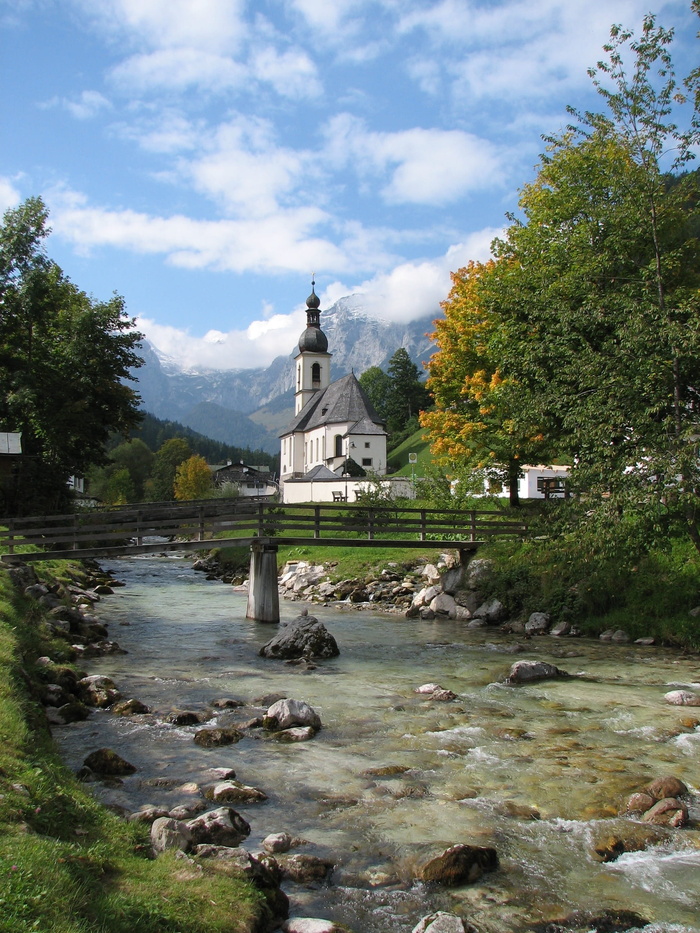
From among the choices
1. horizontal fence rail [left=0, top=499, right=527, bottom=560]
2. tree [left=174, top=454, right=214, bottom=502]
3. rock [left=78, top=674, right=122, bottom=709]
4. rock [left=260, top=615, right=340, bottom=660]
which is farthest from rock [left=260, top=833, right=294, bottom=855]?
tree [left=174, top=454, right=214, bottom=502]

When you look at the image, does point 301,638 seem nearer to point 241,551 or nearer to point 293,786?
point 293,786

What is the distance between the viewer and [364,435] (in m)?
80.9

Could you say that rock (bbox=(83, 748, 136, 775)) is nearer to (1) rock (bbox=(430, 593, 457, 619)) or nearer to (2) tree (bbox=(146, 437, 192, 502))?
(1) rock (bbox=(430, 593, 457, 619))

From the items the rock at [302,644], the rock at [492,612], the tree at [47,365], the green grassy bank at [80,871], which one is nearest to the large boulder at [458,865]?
the green grassy bank at [80,871]

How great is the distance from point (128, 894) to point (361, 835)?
3046mm

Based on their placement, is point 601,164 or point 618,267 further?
point 601,164

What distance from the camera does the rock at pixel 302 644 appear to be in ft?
57.2

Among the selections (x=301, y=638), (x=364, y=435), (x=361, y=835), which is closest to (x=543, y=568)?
(x=301, y=638)

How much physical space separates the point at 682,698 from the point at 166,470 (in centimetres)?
12256

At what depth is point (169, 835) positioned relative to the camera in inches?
257

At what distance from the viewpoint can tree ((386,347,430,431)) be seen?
368 feet

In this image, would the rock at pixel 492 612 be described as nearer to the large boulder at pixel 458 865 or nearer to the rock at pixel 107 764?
the rock at pixel 107 764

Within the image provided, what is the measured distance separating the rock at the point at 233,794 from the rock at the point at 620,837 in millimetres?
3678

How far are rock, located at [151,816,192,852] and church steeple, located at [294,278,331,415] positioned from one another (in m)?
97.6
